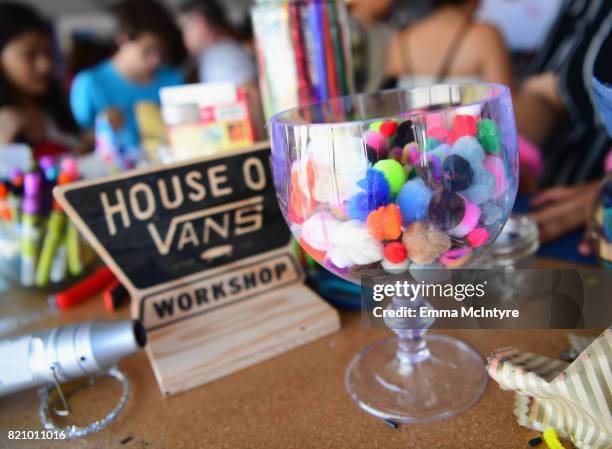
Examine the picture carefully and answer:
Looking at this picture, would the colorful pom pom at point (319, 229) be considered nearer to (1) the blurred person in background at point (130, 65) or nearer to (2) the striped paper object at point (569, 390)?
(2) the striped paper object at point (569, 390)

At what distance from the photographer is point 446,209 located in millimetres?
350

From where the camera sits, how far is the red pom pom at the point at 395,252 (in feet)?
1.16

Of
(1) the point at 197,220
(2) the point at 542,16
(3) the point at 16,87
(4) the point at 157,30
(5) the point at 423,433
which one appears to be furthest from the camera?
(2) the point at 542,16

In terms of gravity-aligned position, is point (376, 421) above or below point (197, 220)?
below

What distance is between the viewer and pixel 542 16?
2.32 meters

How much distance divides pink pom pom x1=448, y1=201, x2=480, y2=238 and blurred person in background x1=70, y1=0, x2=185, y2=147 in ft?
5.01

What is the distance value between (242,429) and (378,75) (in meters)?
1.42

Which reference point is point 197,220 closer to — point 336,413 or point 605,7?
point 336,413

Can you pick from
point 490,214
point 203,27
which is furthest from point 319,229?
point 203,27

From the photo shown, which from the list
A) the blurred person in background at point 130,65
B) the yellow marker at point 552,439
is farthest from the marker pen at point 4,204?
the blurred person in background at point 130,65

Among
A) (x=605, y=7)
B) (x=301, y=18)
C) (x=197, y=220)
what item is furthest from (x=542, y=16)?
(x=197, y=220)

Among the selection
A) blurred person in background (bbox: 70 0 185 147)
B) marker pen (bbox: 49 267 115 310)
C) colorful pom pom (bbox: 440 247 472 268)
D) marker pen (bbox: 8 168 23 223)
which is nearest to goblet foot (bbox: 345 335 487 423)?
colorful pom pom (bbox: 440 247 472 268)

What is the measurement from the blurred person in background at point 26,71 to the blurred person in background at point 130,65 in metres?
0.11

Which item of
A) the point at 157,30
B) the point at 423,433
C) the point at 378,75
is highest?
the point at 157,30
